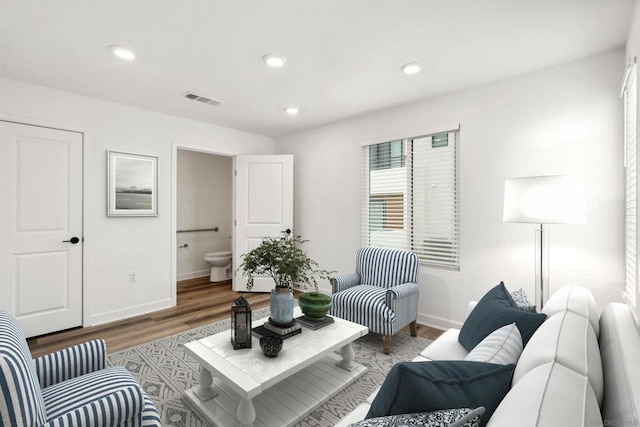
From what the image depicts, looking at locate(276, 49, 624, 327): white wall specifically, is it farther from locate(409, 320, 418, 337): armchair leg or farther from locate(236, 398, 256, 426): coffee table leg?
locate(236, 398, 256, 426): coffee table leg

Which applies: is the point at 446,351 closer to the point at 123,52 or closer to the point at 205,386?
the point at 205,386

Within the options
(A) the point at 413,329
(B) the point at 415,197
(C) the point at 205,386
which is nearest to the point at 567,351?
(C) the point at 205,386

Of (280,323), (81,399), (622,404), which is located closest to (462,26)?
(622,404)

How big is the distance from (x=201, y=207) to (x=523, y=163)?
16.8ft

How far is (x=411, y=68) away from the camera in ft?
8.47

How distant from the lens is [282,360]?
1752 millimetres

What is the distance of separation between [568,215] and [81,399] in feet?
8.97

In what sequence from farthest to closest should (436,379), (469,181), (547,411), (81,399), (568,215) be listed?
(469,181) < (568,215) < (81,399) < (436,379) < (547,411)

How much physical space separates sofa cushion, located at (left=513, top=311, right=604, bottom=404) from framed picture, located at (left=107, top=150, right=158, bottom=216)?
3.87 meters

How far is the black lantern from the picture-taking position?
1.89 m

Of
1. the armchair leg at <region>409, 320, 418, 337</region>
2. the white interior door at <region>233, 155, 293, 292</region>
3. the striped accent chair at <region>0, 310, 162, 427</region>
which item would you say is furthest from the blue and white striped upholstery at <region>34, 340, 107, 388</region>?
the white interior door at <region>233, 155, 293, 292</region>

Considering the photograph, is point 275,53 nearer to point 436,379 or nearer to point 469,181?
point 469,181

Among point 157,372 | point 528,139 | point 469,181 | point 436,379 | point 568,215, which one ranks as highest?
point 528,139

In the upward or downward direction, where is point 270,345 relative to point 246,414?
upward
